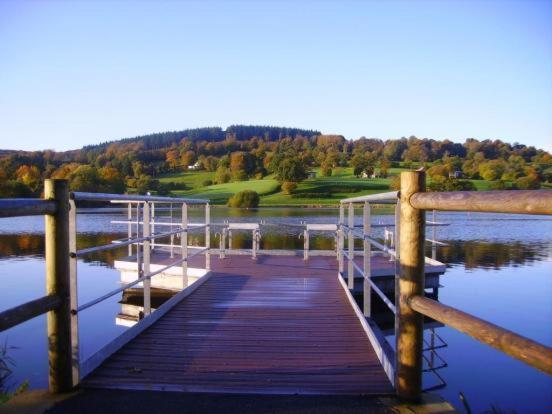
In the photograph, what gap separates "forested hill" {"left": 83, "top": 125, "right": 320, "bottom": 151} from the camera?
260 feet

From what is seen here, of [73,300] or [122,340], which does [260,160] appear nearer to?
[122,340]

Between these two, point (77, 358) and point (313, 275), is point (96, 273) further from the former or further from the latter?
point (77, 358)


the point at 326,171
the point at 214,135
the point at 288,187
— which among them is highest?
the point at 214,135

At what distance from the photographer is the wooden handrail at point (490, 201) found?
1510 mm

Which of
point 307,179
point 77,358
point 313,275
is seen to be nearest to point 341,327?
point 77,358

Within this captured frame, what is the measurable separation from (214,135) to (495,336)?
88198mm

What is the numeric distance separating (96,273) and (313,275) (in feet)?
25.2

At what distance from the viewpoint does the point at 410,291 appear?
2441 millimetres

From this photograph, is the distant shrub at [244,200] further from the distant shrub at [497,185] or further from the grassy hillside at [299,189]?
the distant shrub at [497,185]

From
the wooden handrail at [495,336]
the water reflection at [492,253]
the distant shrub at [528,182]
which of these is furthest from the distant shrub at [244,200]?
the wooden handrail at [495,336]

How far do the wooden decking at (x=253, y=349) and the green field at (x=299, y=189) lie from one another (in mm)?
40158

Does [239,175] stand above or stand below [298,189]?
above

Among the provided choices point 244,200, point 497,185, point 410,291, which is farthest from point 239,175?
point 410,291

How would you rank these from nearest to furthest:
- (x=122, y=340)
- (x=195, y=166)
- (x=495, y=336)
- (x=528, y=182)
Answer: (x=495, y=336) → (x=122, y=340) → (x=528, y=182) → (x=195, y=166)
